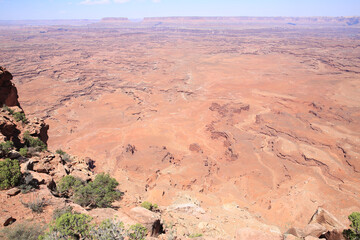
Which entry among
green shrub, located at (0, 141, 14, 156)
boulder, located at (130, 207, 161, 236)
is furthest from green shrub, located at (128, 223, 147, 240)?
green shrub, located at (0, 141, 14, 156)

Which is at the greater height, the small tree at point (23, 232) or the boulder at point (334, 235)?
the small tree at point (23, 232)

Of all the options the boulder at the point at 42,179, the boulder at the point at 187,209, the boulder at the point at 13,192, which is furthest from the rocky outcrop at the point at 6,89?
the boulder at the point at 187,209

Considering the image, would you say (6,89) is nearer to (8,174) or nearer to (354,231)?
(8,174)

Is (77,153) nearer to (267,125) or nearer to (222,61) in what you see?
(267,125)

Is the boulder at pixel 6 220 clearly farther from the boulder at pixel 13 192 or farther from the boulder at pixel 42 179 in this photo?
the boulder at pixel 42 179

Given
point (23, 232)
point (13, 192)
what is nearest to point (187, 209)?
point (23, 232)

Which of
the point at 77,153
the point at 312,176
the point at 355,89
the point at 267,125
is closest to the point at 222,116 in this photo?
the point at 267,125
